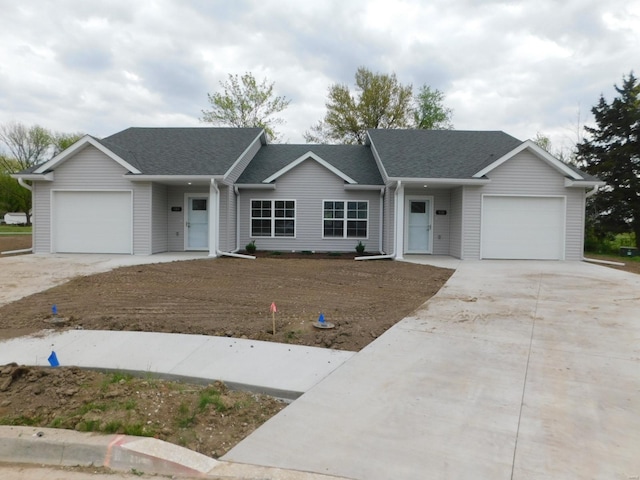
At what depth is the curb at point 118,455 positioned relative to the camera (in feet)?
9.34

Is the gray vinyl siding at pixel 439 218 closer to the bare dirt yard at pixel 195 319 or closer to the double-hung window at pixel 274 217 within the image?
the bare dirt yard at pixel 195 319

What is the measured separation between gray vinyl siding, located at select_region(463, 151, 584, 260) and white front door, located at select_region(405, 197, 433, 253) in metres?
2.03

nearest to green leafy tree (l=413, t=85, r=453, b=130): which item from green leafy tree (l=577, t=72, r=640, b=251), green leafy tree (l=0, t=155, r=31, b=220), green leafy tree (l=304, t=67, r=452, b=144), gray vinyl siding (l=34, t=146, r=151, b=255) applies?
green leafy tree (l=304, t=67, r=452, b=144)

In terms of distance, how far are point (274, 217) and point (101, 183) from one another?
6410 millimetres

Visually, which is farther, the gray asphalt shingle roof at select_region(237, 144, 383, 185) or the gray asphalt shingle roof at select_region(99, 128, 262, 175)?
the gray asphalt shingle roof at select_region(237, 144, 383, 185)

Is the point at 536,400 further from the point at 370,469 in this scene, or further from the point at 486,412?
the point at 370,469

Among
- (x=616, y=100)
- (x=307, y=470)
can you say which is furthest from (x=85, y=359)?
(x=616, y=100)

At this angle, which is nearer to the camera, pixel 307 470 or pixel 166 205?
pixel 307 470

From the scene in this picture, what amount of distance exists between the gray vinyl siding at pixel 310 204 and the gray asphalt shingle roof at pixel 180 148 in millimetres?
2071

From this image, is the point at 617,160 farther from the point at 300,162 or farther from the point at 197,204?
the point at 197,204

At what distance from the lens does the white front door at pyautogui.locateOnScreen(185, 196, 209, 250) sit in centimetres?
1664

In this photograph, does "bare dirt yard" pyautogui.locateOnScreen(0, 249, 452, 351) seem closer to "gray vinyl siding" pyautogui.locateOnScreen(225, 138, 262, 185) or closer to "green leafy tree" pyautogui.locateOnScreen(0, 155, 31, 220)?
"gray vinyl siding" pyautogui.locateOnScreen(225, 138, 262, 185)

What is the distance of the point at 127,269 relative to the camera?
37.2 ft

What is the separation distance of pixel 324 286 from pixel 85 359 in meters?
5.47
